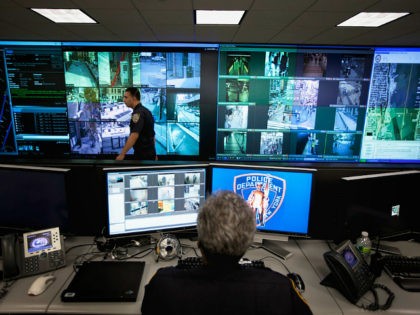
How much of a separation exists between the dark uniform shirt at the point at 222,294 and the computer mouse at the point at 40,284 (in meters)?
0.64

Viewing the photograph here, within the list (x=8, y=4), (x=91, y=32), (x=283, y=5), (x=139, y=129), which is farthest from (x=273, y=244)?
(x=91, y=32)

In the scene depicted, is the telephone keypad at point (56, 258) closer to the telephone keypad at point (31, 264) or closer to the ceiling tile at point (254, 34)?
the telephone keypad at point (31, 264)

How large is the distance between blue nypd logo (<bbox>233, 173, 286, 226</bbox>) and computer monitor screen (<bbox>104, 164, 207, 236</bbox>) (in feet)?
0.72

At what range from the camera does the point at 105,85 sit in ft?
14.5

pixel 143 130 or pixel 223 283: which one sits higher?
pixel 143 130

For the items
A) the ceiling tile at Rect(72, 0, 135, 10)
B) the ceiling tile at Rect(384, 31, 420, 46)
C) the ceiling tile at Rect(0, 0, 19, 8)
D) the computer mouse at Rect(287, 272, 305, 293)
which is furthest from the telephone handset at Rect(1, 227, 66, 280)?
the ceiling tile at Rect(384, 31, 420, 46)

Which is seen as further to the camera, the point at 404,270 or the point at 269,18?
the point at 269,18

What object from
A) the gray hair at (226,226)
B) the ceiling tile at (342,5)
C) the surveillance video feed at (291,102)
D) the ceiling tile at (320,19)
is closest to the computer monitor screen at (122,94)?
the surveillance video feed at (291,102)

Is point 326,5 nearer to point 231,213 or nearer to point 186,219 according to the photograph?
point 186,219

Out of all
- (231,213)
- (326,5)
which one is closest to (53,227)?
(231,213)

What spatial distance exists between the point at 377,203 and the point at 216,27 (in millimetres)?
2793

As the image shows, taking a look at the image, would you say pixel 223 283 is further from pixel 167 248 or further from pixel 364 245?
pixel 364 245

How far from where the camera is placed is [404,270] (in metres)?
1.37

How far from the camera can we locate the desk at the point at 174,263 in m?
1.09
